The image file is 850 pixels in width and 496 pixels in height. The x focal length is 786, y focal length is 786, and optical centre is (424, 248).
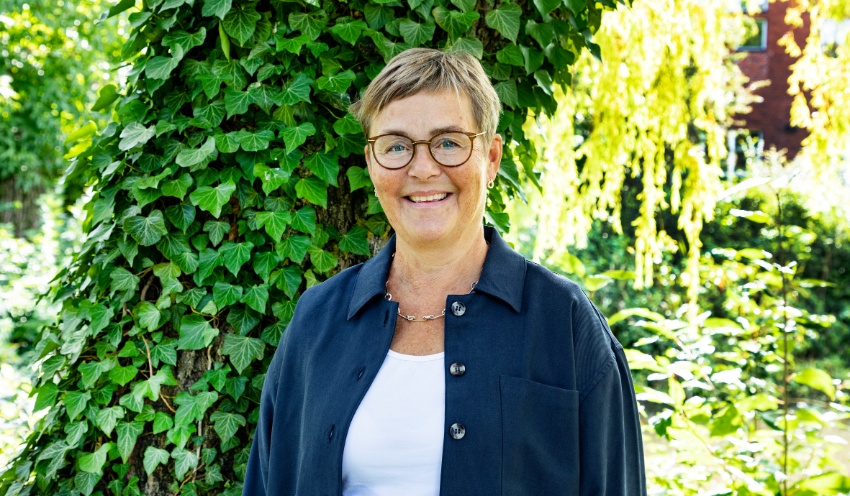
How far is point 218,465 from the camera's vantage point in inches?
85.9

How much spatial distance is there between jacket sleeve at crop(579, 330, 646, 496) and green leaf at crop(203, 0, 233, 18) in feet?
4.25

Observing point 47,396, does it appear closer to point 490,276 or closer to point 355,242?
point 355,242

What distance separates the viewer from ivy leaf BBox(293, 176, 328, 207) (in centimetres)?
214

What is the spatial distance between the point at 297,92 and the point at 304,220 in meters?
0.34

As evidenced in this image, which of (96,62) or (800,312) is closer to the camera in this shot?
(800,312)

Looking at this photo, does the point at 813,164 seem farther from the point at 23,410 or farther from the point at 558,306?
the point at 23,410

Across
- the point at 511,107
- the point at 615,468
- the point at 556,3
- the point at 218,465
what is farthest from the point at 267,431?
the point at 556,3

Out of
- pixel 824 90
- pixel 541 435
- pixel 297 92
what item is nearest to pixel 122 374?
pixel 297 92

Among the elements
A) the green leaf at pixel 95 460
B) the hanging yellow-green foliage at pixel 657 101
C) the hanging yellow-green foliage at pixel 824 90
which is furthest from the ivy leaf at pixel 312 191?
the hanging yellow-green foliage at pixel 824 90

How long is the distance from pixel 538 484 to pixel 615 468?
0.17 meters

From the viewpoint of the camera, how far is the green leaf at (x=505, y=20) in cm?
230

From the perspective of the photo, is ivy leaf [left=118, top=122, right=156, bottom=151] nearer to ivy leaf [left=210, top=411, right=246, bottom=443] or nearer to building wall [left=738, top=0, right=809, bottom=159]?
ivy leaf [left=210, top=411, right=246, bottom=443]

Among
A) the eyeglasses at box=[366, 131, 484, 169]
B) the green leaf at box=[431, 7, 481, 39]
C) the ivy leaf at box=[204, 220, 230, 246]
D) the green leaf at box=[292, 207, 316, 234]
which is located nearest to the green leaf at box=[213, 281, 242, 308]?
the ivy leaf at box=[204, 220, 230, 246]

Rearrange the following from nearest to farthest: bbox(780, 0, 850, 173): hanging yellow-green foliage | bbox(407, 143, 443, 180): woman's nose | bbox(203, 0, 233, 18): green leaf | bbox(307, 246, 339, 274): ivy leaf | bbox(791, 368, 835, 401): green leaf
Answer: bbox(407, 143, 443, 180): woman's nose → bbox(203, 0, 233, 18): green leaf → bbox(307, 246, 339, 274): ivy leaf → bbox(791, 368, 835, 401): green leaf → bbox(780, 0, 850, 173): hanging yellow-green foliage
